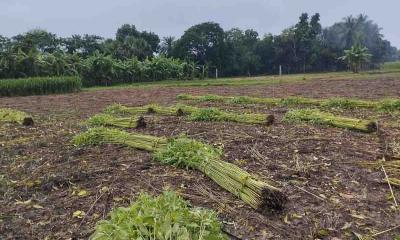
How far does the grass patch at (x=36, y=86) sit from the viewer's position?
25031 millimetres

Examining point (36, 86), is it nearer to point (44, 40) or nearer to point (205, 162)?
point (205, 162)

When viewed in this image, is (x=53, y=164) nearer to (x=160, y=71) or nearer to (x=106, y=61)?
(x=106, y=61)

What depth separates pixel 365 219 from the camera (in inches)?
138

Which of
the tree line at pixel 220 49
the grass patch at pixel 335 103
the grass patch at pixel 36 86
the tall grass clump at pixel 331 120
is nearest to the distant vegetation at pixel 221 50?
the tree line at pixel 220 49

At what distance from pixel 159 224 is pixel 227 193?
1487 mm

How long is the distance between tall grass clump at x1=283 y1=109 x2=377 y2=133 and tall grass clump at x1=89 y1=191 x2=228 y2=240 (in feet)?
16.3

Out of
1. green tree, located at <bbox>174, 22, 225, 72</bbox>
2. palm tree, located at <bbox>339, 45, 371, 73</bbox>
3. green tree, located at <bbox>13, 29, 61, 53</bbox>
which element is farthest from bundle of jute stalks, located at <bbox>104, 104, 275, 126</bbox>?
green tree, located at <bbox>174, 22, 225, 72</bbox>

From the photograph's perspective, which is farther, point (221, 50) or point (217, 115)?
point (221, 50)

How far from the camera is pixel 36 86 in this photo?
25.9m

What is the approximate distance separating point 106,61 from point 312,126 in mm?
31075

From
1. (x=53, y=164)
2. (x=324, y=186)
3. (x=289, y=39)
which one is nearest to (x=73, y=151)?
(x=53, y=164)

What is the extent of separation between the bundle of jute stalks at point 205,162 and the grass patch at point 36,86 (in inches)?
823

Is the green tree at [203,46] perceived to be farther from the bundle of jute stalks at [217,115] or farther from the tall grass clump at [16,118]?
the tall grass clump at [16,118]

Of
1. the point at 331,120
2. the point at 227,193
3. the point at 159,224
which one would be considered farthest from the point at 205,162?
the point at 331,120
